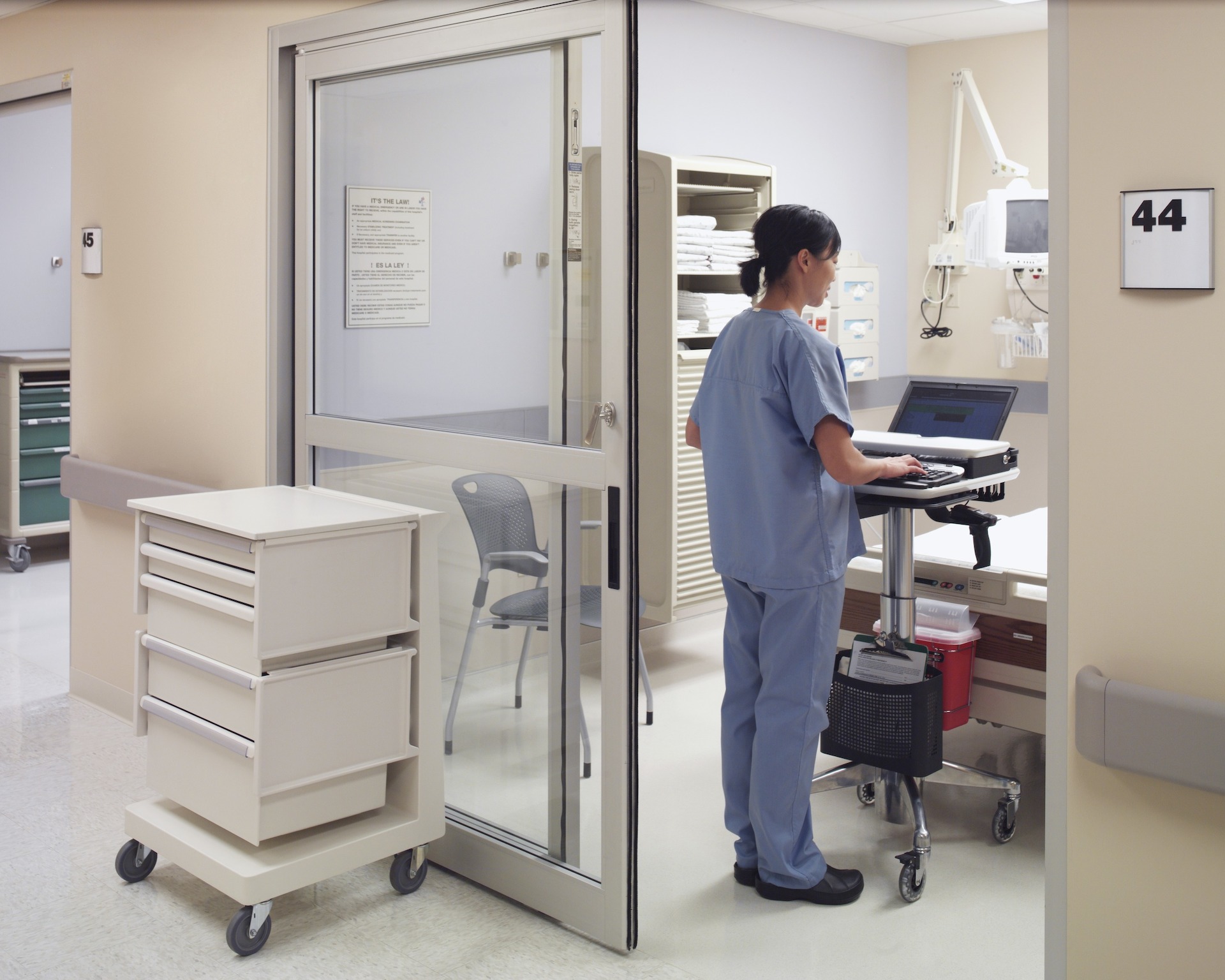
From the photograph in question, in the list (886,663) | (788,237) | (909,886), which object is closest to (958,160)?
(788,237)

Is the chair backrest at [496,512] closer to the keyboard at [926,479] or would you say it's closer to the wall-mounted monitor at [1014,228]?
the keyboard at [926,479]

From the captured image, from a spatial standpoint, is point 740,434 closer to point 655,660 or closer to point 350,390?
point 350,390

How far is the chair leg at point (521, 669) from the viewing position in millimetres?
2674

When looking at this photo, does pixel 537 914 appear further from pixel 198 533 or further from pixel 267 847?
pixel 198 533

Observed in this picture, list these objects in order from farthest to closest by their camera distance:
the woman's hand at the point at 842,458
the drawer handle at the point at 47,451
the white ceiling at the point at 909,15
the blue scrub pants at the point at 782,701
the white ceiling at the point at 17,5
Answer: the drawer handle at the point at 47,451 < the white ceiling at the point at 909,15 < the white ceiling at the point at 17,5 < the blue scrub pants at the point at 782,701 < the woman's hand at the point at 842,458

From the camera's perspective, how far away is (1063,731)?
167 centimetres

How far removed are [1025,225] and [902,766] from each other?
2961 mm

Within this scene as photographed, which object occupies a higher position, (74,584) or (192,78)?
(192,78)

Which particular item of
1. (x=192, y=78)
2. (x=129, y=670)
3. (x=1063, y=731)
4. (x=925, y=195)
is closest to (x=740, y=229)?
(x=925, y=195)

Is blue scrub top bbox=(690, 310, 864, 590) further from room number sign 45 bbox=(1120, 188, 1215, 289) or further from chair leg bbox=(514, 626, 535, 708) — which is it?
room number sign 45 bbox=(1120, 188, 1215, 289)

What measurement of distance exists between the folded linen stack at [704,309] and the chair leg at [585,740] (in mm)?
2287

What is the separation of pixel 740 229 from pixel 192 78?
7.51 ft

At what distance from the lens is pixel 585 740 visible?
8.42 feet

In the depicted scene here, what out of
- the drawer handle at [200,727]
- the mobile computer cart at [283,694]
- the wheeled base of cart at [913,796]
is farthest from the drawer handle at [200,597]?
the wheeled base of cart at [913,796]
